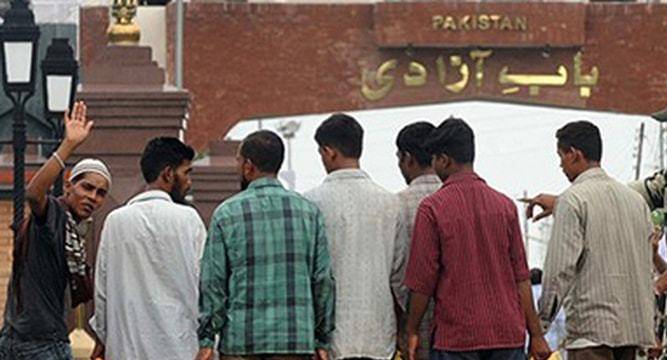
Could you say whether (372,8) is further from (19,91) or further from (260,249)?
(260,249)

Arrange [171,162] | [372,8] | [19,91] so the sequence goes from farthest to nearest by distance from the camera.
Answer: [372,8]
[19,91]
[171,162]

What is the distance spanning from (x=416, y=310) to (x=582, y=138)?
1085 mm

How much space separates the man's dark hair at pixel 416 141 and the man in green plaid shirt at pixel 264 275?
866mm

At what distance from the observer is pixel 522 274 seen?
9.60 metres

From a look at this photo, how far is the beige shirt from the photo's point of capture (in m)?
9.79

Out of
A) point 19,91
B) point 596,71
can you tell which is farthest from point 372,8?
point 19,91

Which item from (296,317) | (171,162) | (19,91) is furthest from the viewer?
(19,91)

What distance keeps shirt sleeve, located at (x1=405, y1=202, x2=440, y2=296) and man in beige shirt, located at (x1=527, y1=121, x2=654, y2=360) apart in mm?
566

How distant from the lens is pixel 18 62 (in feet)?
49.0

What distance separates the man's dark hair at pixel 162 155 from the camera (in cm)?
982

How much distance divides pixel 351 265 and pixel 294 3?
1976cm

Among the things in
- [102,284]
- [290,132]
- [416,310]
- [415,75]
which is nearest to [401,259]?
[416,310]

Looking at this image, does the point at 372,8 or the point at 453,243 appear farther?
the point at 372,8

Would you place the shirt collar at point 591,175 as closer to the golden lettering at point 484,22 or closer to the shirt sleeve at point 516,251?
the shirt sleeve at point 516,251
